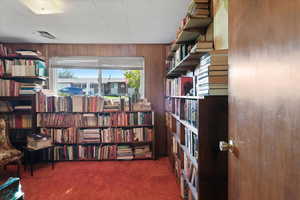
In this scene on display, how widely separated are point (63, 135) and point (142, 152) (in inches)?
58.5

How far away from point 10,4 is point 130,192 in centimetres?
267

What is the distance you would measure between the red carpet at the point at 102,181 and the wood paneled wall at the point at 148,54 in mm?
815

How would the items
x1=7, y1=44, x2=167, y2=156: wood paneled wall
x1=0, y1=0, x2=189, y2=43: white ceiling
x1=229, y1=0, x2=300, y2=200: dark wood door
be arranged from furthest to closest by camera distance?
1. x1=7, y1=44, x2=167, y2=156: wood paneled wall
2. x1=0, y1=0, x2=189, y2=43: white ceiling
3. x1=229, y1=0, x2=300, y2=200: dark wood door

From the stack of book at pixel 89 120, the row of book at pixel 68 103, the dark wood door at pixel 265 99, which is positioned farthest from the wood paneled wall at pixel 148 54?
the dark wood door at pixel 265 99

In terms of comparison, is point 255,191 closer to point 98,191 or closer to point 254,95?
point 254,95

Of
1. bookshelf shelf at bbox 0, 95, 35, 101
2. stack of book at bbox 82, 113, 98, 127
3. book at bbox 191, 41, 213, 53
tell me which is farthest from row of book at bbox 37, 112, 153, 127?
book at bbox 191, 41, 213, 53

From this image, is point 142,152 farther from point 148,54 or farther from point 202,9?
point 202,9

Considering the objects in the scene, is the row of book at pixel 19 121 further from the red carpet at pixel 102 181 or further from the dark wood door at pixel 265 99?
the dark wood door at pixel 265 99

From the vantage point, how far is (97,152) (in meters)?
3.18

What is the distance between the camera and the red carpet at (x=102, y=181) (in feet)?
6.94

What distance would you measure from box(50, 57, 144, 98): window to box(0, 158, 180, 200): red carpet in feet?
4.64

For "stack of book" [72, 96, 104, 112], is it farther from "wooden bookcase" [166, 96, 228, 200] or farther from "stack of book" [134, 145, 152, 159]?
"wooden bookcase" [166, 96, 228, 200]

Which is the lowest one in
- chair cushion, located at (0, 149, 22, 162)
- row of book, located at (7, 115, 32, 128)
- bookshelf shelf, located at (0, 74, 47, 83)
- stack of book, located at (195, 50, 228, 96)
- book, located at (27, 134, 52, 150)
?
chair cushion, located at (0, 149, 22, 162)

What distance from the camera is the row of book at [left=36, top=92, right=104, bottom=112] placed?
3.09 meters
